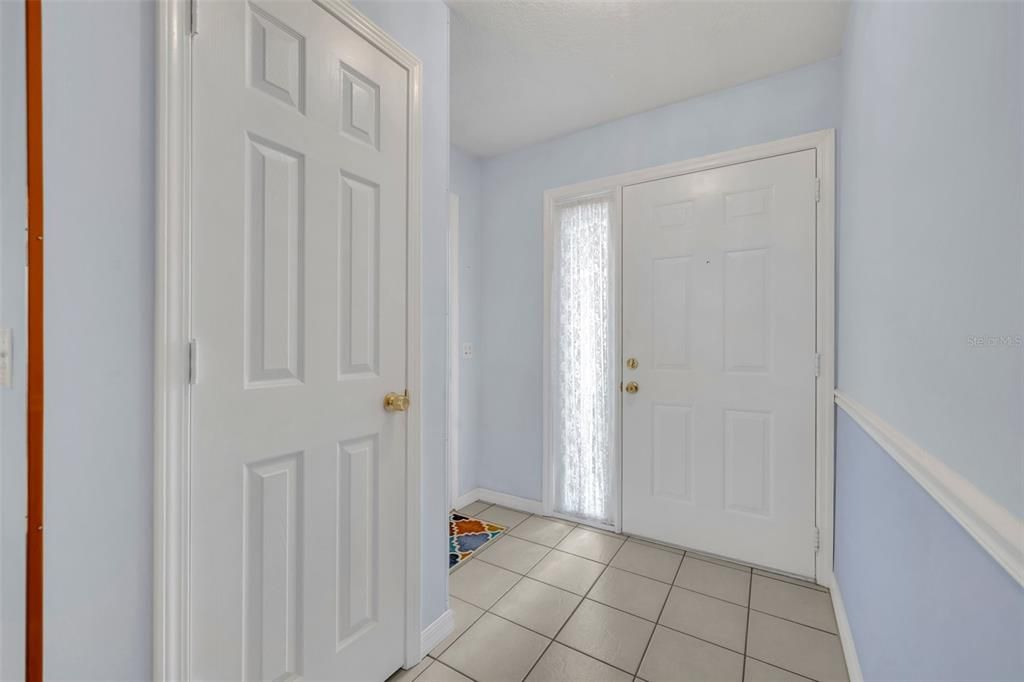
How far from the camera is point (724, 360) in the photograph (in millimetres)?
2297

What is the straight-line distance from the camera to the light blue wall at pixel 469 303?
3.04 metres

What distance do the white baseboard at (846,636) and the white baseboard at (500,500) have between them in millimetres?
1561

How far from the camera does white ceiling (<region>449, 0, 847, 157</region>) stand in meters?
1.77

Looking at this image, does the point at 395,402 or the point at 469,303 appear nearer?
the point at 395,402

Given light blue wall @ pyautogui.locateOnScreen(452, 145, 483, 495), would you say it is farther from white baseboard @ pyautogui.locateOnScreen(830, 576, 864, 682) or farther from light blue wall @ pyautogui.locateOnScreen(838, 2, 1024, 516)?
light blue wall @ pyautogui.locateOnScreen(838, 2, 1024, 516)

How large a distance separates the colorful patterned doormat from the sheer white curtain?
1.60ft

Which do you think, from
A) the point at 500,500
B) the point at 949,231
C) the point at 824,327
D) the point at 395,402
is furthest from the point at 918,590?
the point at 500,500

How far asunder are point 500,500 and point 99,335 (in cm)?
260

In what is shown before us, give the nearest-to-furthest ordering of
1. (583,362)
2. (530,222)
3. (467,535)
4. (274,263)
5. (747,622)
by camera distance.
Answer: (274,263)
(747,622)
(467,535)
(583,362)
(530,222)

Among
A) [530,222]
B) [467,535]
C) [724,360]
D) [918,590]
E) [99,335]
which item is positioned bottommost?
[467,535]

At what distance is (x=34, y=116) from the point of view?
759 millimetres

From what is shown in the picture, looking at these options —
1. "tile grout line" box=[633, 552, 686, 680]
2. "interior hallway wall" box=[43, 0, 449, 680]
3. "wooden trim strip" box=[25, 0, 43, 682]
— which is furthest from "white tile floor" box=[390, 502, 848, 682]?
"wooden trim strip" box=[25, 0, 43, 682]

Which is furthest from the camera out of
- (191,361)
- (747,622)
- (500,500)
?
(500,500)

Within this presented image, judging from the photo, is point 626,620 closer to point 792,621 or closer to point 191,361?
point 792,621
